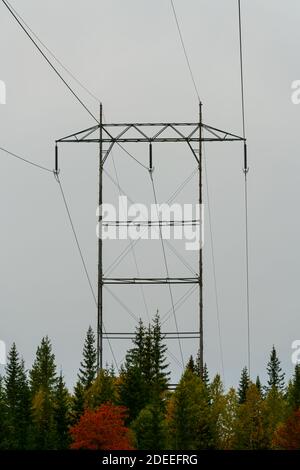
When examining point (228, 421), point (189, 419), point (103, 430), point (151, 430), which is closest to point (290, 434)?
point (228, 421)

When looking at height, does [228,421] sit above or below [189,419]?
above

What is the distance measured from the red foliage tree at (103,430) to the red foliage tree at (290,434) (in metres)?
19.9

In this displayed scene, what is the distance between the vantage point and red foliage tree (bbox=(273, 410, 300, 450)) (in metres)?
144

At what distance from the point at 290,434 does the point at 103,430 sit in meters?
→ 26.9

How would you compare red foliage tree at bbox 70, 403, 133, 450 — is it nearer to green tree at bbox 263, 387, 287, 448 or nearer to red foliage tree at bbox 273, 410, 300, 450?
red foliage tree at bbox 273, 410, 300, 450

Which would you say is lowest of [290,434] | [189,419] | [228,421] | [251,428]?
[189,419]

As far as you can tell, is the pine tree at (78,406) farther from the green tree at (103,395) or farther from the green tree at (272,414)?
the green tree at (272,414)

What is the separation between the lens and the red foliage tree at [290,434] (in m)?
144

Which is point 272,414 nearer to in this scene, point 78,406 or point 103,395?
point 78,406

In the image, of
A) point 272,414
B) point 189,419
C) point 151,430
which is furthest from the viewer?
point 272,414

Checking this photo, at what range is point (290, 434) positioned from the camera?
146000 mm

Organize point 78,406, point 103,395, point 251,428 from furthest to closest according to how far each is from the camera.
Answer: point 251,428 < point 78,406 < point 103,395
